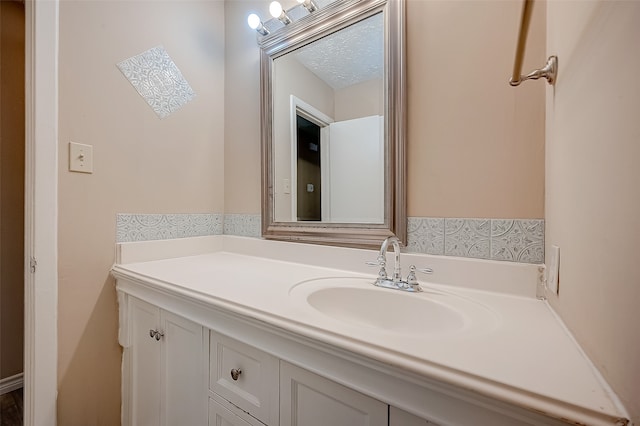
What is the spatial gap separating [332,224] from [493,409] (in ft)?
2.68

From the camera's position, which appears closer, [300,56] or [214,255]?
[300,56]

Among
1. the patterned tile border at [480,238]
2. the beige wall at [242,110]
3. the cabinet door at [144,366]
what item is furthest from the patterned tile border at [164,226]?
the patterned tile border at [480,238]

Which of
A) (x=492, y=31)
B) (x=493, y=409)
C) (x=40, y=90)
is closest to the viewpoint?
(x=493, y=409)

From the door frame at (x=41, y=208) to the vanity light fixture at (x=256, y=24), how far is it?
2.39 ft

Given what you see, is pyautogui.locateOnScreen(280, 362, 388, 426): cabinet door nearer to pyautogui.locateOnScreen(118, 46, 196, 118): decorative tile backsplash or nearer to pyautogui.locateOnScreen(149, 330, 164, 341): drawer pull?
pyautogui.locateOnScreen(149, 330, 164, 341): drawer pull

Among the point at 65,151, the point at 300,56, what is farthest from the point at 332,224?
the point at 65,151

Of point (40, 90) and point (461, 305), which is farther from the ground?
point (40, 90)

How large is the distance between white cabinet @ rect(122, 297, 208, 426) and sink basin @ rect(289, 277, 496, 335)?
0.37m

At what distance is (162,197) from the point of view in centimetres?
132

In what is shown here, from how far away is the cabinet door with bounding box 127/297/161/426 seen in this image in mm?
995

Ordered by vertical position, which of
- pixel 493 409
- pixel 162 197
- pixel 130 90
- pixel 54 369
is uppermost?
pixel 130 90

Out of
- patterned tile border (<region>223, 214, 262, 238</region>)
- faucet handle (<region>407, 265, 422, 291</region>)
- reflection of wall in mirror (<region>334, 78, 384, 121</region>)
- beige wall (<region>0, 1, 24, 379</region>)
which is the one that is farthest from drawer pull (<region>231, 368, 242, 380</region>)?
beige wall (<region>0, 1, 24, 379</region>)

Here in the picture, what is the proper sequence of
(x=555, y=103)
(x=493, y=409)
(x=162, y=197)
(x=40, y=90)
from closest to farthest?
(x=493, y=409) → (x=555, y=103) → (x=40, y=90) → (x=162, y=197)

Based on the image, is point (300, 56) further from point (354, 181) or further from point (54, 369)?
point (54, 369)
